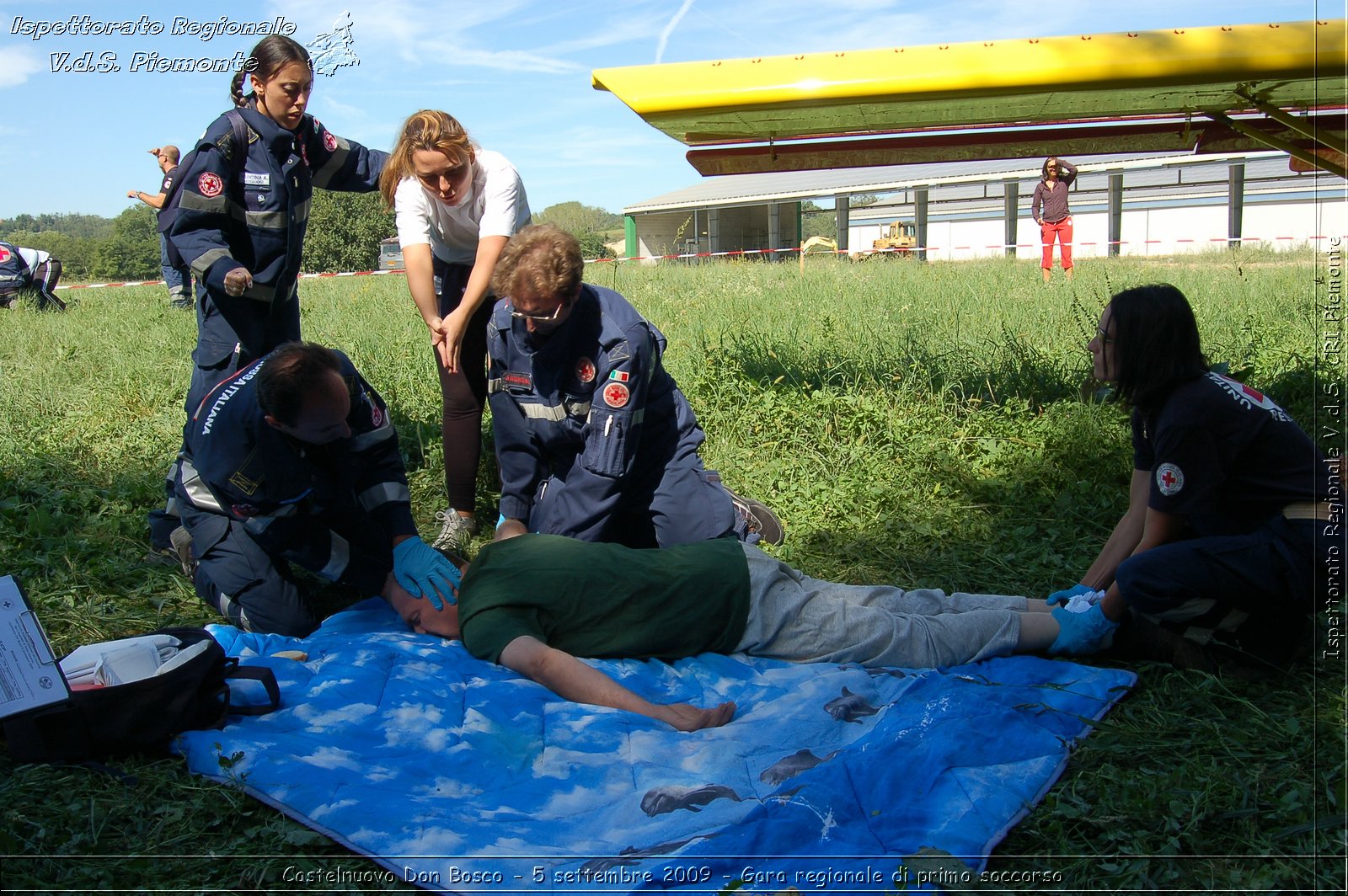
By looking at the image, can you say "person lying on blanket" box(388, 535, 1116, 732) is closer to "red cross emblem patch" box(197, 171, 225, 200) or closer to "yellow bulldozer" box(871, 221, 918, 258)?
"red cross emblem patch" box(197, 171, 225, 200)

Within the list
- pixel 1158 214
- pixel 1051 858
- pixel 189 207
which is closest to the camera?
pixel 1051 858

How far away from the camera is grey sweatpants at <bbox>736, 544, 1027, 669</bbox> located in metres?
2.92

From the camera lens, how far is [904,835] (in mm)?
2074

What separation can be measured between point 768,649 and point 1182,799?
1244mm

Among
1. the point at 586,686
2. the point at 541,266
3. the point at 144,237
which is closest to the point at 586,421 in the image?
the point at 541,266

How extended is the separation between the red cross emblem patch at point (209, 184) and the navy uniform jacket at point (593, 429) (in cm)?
137

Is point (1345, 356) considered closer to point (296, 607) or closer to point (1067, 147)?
point (1067, 147)

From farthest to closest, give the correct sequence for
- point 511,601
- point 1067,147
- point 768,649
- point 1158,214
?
point 1158,214, point 1067,147, point 768,649, point 511,601

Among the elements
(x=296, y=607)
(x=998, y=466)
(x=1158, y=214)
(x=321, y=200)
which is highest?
(x=321, y=200)

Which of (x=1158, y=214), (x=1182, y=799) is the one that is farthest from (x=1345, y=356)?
(x=1158, y=214)

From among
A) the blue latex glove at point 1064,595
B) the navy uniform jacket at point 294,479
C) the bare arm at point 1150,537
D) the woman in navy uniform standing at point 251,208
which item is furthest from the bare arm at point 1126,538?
the woman in navy uniform standing at point 251,208

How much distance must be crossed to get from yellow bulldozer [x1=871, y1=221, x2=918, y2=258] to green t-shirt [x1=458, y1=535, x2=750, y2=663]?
24.1 metres

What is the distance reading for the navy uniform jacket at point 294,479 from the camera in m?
3.18

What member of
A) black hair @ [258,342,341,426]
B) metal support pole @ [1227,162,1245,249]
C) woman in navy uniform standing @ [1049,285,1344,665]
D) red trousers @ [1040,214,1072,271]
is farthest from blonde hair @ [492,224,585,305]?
metal support pole @ [1227,162,1245,249]
